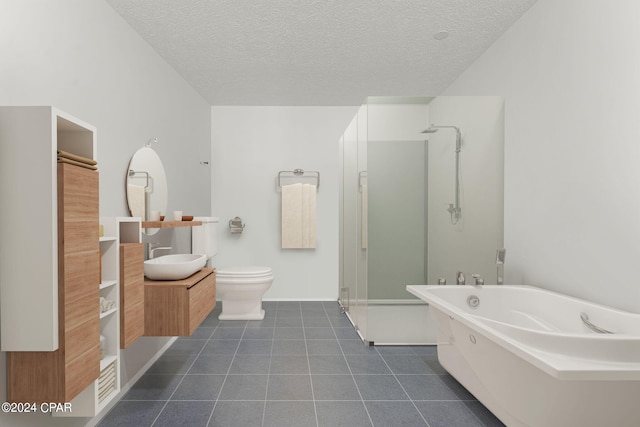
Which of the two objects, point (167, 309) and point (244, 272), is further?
point (244, 272)

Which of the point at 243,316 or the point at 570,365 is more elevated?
the point at 570,365

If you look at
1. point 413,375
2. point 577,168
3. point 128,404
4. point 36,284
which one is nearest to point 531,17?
point 577,168

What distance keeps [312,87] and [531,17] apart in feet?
6.56

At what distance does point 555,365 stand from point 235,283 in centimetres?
282

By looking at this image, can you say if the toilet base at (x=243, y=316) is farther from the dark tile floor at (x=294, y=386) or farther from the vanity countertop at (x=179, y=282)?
the vanity countertop at (x=179, y=282)

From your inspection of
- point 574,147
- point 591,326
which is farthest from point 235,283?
point 574,147

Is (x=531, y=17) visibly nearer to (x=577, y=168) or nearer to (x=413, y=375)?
(x=577, y=168)

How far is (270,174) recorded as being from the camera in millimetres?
4336

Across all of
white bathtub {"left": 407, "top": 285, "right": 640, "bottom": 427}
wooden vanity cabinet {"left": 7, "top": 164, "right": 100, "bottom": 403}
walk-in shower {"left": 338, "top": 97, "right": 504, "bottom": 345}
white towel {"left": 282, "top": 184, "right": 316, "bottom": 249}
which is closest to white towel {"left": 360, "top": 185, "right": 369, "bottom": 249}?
walk-in shower {"left": 338, "top": 97, "right": 504, "bottom": 345}

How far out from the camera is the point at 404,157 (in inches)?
116

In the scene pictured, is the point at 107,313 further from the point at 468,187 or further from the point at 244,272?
the point at 468,187

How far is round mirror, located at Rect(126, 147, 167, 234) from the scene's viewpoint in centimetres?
237

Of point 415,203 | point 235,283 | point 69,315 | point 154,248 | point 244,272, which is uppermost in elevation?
point 415,203

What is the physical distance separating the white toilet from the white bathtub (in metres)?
1.92
